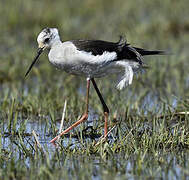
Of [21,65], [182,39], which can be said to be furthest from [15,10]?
[182,39]

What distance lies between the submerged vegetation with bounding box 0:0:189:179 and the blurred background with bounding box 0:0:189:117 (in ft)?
0.06

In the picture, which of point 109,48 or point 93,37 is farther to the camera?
point 93,37

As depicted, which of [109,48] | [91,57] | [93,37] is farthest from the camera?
[93,37]

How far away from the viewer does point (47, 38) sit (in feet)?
18.9

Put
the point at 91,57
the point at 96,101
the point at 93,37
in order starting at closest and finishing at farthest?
1. the point at 91,57
2. the point at 96,101
3. the point at 93,37

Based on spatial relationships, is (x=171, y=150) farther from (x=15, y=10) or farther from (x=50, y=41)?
(x=15, y=10)

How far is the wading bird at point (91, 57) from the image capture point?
18.0 feet

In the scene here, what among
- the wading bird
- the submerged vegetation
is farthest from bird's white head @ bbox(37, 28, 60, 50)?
the submerged vegetation

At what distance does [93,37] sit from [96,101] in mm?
3546

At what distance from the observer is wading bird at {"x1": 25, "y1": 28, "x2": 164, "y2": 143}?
5.50m

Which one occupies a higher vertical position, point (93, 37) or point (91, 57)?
point (93, 37)

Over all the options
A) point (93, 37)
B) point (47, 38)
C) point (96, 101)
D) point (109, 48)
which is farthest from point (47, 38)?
point (93, 37)

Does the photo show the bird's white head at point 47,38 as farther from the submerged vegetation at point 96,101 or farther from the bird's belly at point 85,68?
the submerged vegetation at point 96,101

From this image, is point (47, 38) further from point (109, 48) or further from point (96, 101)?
point (96, 101)
